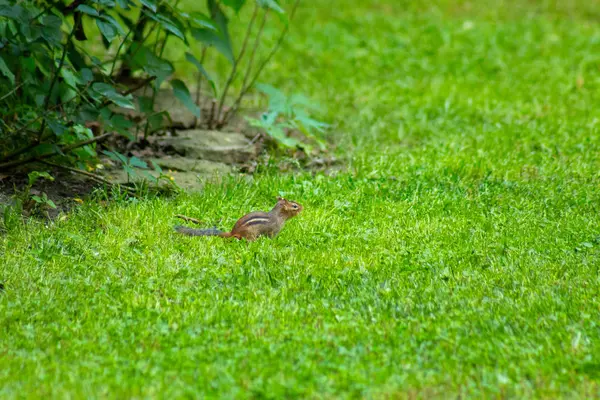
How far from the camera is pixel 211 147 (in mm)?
7172

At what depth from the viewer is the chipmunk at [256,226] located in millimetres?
5137

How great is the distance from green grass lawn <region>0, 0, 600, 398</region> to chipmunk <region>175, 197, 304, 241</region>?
8cm

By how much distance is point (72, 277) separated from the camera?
4.59 metres

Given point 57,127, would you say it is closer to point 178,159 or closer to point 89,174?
point 89,174

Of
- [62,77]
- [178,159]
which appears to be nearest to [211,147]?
[178,159]

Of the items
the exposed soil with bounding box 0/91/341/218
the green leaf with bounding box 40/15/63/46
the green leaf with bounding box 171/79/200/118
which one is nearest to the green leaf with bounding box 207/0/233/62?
the green leaf with bounding box 171/79/200/118

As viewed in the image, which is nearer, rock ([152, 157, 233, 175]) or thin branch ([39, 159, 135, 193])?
thin branch ([39, 159, 135, 193])

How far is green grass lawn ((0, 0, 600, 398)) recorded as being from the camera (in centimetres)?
353

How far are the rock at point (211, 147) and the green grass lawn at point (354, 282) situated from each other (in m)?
0.46

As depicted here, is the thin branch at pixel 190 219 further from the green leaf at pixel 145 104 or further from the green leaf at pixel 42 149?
the green leaf at pixel 145 104

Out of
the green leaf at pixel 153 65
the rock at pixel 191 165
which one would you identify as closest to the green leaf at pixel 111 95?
the green leaf at pixel 153 65

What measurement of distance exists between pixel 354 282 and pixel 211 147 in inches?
115

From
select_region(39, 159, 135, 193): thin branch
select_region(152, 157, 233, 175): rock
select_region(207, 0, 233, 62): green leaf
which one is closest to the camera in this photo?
select_region(39, 159, 135, 193): thin branch

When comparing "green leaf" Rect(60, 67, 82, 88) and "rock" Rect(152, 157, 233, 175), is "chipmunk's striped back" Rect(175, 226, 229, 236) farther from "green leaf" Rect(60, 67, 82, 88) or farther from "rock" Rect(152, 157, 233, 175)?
"rock" Rect(152, 157, 233, 175)
